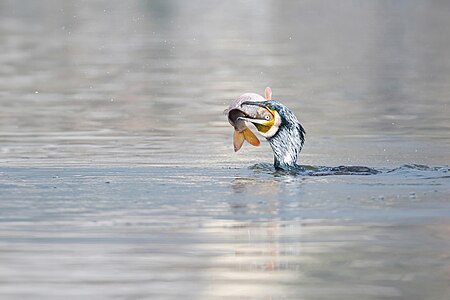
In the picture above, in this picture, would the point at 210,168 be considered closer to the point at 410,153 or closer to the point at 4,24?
the point at 410,153

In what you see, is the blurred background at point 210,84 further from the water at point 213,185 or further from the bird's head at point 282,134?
the bird's head at point 282,134

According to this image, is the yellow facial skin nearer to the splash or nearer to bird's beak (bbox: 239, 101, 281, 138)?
bird's beak (bbox: 239, 101, 281, 138)

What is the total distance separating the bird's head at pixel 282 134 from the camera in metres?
13.5

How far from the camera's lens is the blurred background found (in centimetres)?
1562

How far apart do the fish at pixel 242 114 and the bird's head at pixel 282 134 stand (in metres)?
0.04

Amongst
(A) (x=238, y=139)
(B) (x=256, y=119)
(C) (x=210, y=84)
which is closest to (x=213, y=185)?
(A) (x=238, y=139)

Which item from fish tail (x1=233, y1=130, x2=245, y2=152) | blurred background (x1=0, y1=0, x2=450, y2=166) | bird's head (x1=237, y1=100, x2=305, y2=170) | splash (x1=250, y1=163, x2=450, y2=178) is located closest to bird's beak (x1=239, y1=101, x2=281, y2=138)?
bird's head (x1=237, y1=100, x2=305, y2=170)

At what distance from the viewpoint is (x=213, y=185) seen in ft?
41.6

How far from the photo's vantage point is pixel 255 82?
25062mm

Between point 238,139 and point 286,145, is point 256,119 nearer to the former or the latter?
point 238,139

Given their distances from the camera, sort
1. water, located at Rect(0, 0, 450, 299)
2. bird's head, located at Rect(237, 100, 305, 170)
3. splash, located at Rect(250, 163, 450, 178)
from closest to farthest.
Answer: water, located at Rect(0, 0, 450, 299) < splash, located at Rect(250, 163, 450, 178) < bird's head, located at Rect(237, 100, 305, 170)

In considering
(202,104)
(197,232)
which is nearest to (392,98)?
(202,104)

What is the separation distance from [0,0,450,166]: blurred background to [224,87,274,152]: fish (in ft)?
3.15

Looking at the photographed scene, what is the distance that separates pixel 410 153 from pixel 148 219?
4545 millimetres
